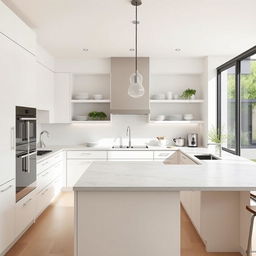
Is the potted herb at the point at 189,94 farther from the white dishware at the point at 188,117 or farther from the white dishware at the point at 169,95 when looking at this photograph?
the white dishware at the point at 188,117

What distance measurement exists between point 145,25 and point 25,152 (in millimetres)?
2145

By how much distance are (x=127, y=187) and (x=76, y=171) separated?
3.56 meters

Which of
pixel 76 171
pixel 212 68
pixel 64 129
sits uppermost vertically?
pixel 212 68

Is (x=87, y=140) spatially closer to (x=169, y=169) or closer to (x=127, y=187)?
(x=169, y=169)

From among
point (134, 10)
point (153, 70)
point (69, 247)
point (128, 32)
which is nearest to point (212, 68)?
point (153, 70)

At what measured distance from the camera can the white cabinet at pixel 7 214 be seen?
286 cm

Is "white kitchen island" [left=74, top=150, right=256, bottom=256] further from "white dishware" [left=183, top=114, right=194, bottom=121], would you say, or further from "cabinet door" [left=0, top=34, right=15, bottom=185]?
"white dishware" [left=183, top=114, right=194, bottom=121]

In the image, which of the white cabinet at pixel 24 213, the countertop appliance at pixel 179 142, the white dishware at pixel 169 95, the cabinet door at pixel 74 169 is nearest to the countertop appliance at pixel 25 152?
the white cabinet at pixel 24 213

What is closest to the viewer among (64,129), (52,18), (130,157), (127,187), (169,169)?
(127,187)

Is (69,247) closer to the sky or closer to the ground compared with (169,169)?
closer to the ground

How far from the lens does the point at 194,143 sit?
5.97m

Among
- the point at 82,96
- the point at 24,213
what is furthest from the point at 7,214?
the point at 82,96

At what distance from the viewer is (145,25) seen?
387 centimetres

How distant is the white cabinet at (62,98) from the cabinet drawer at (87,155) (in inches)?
26.2
